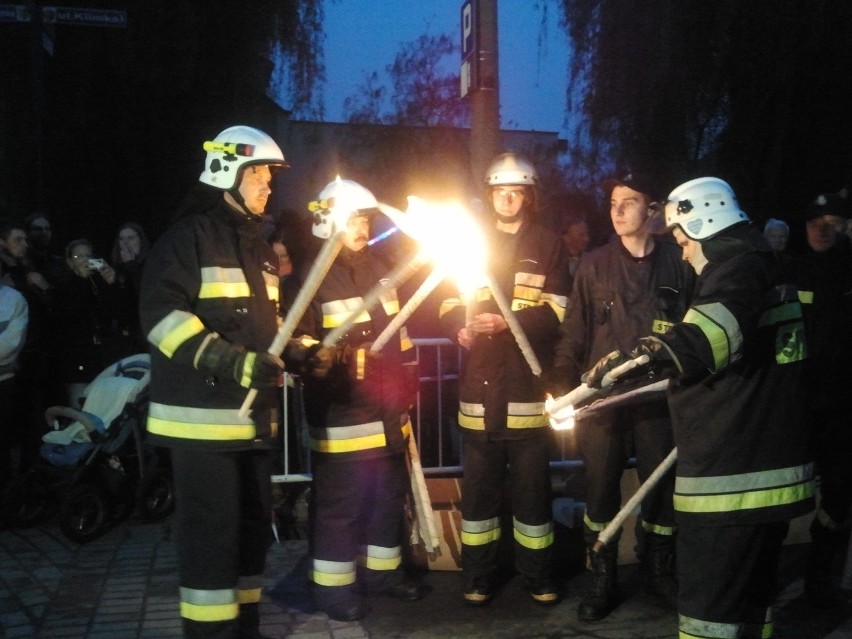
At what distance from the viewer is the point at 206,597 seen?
430 cm

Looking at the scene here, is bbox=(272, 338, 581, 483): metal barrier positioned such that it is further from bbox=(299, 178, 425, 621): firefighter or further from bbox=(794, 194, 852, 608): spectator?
bbox=(794, 194, 852, 608): spectator

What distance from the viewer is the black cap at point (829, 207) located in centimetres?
567

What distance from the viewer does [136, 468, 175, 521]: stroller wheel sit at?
696 centimetres

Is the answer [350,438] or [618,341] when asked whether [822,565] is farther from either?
[350,438]

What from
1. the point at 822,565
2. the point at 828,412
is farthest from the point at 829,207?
the point at 822,565

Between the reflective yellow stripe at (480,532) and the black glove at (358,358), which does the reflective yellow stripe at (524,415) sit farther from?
the black glove at (358,358)

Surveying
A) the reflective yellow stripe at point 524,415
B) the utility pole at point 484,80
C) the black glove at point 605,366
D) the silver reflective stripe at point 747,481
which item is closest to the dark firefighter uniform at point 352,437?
the reflective yellow stripe at point 524,415

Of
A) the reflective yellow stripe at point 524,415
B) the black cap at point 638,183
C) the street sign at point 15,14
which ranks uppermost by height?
the street sign at point 15,14

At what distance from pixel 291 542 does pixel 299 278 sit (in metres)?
2.17

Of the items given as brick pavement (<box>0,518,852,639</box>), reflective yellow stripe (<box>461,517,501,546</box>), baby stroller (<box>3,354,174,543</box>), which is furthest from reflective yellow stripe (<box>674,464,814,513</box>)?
baby stroller (<box>3,354,174,543</box>)

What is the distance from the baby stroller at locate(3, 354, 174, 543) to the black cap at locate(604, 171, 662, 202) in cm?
347

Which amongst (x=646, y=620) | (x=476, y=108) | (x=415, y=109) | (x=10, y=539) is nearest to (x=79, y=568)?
(x=10, y=539)

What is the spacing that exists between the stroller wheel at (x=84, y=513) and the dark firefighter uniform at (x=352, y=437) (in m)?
2.07

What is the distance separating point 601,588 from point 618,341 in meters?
1.37
